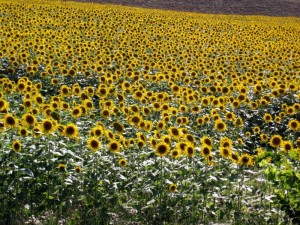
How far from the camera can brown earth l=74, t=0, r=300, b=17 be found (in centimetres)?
3869

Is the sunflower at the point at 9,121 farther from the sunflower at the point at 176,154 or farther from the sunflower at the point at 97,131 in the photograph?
the sunflower at the point at 176,154

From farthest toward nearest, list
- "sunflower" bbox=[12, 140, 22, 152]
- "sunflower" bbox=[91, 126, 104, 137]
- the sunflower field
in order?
"sunflower" bbox=[91, 126, 104, 137]
the sunflower field
"sunflower" bbox=[12, 140, 22, 152]

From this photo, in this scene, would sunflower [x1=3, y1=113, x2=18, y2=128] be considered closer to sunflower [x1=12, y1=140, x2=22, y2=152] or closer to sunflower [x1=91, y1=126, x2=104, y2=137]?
sunflower [x1=12, y1=140, x2=22, y2=152]

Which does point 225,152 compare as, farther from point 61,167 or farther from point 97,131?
point 61,167

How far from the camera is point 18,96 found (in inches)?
335

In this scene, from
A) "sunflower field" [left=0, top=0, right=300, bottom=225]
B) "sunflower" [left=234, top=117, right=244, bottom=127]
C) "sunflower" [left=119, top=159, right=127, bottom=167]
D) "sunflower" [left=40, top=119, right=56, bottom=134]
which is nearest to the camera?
"sunflower field" [left=0, top=0, right=300, bottom=225]

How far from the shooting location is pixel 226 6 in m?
42.0

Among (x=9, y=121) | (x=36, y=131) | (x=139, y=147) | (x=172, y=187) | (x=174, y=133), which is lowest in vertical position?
(x=172, y=187)

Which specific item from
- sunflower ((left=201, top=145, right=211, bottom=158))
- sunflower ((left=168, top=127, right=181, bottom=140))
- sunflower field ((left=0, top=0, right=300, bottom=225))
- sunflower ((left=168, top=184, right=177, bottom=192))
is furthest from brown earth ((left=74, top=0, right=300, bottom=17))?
sunflower ((left=168, top=184, right=177, bottom=192))

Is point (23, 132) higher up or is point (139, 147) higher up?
point (23, 132)

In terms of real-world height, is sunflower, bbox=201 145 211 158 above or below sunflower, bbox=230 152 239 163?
above

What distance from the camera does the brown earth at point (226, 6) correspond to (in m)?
38.7

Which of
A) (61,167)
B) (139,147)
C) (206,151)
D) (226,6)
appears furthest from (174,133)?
(226,6)

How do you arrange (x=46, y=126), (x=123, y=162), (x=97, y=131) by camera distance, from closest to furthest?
(x=46, y=126)
(x=123, y=162)
(x=97, y=131)
